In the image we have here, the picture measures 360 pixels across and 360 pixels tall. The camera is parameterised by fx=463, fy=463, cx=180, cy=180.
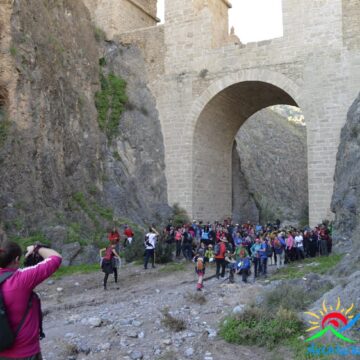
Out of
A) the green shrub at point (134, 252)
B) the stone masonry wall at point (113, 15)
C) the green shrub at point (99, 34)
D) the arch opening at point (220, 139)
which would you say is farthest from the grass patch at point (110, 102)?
the green shrub at point (134, 252)

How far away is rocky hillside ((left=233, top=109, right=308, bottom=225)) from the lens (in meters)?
31.4

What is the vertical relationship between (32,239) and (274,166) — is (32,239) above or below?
below

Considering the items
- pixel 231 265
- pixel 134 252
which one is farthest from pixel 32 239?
pixel 231 265

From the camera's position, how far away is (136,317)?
760 cm

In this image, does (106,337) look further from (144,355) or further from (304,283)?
(304,283)

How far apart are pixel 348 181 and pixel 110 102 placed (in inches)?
407

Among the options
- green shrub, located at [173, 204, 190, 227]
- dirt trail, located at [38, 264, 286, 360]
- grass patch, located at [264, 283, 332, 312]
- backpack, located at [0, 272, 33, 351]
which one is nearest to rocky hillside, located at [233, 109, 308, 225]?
green shrub, located at [173, 204, 190, 227]

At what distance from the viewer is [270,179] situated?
34562 mm

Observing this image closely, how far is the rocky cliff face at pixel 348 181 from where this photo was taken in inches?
588

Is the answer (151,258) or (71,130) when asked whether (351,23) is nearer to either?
(71,130)

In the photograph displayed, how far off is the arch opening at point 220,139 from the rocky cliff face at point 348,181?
3708mm

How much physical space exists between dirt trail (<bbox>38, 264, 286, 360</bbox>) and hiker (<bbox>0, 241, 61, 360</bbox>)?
9.48ft

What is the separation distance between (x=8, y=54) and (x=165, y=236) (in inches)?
317

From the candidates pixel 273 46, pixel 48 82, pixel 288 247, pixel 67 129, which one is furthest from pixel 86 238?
pixel 273 46
